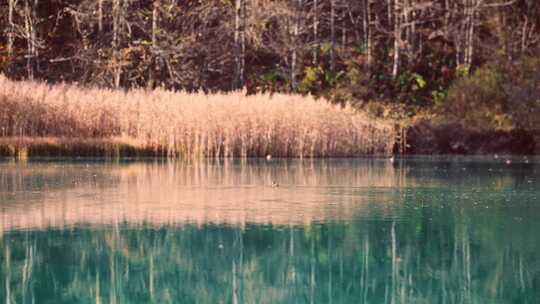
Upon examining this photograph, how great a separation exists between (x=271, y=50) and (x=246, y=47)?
2374 mm

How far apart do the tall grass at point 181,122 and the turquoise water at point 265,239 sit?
556 cm

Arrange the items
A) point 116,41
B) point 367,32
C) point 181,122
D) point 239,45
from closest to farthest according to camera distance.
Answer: point 181,122 < point 116,41 < point 239,45 < point 367,32

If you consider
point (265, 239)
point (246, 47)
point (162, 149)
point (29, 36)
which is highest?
point (246, 47)

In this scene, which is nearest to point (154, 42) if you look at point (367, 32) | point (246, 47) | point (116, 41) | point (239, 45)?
point (116, 41)

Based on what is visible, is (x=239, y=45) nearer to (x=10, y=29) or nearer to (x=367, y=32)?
(x=367, y=32)

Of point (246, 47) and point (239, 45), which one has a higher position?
point (246, 47)

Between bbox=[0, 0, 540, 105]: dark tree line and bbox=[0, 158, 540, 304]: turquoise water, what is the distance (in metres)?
15.3

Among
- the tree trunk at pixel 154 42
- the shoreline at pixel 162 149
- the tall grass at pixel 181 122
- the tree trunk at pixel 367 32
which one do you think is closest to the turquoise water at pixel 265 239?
the shoreline at pixel 162 149

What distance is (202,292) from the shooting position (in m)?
6.85

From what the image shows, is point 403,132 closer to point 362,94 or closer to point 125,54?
point 362,94

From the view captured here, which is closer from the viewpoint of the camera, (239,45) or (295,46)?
(239,45)

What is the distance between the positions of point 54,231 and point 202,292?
10.0 feet

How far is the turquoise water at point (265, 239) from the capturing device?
696 centimetres

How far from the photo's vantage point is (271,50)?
3344cm
